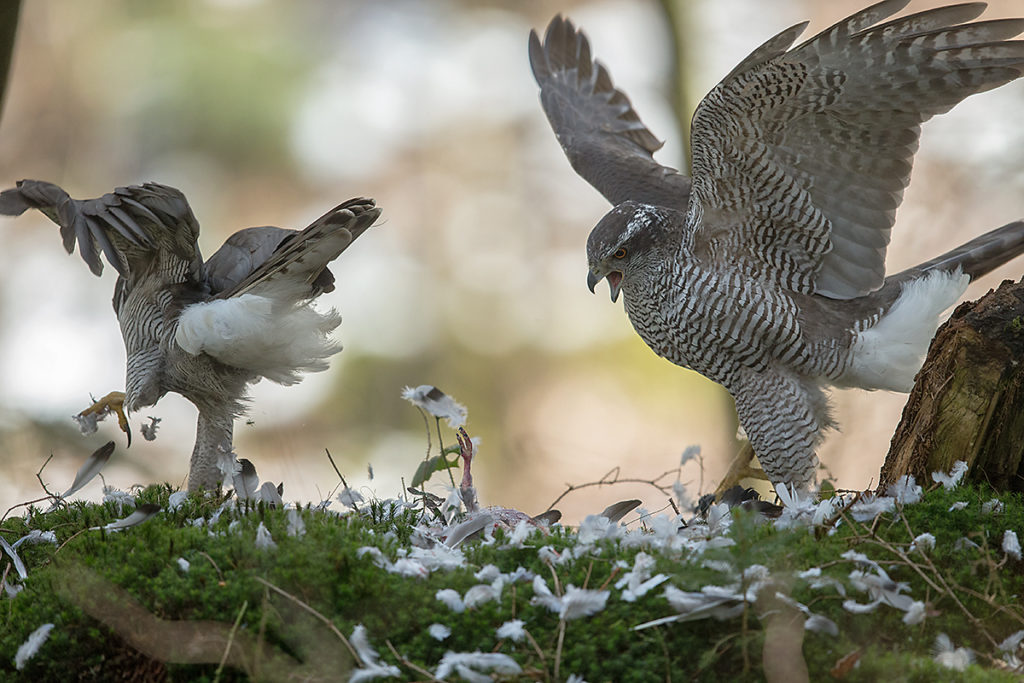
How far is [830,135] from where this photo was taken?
12.3 feet

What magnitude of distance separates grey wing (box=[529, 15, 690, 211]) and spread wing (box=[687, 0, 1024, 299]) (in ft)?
2.86

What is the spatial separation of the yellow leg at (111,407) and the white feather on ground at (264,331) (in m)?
0.48

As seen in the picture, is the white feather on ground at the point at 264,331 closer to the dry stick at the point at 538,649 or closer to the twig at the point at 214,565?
the twig at the point at 214,565

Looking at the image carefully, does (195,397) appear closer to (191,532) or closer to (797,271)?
(191,532)

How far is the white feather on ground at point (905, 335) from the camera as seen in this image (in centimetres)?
399

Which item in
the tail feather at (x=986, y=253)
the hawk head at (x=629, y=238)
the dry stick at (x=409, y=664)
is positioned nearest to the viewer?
the dry stick at (x=409, y=664)

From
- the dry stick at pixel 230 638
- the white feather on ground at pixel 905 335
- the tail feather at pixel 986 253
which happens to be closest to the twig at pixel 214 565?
the dry stick at pixel 230 638

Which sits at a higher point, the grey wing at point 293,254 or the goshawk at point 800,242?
the grey wing at point 293,254

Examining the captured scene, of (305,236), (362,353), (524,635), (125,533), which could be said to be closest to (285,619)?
(524,635)

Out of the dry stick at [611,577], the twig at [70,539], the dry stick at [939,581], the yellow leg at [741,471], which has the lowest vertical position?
the dry stick at [939,581]

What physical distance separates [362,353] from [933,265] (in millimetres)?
5640

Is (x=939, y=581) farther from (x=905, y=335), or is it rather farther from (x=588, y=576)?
(x=905, y=335)

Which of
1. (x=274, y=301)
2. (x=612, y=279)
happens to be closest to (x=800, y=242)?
(x=612, y=279)

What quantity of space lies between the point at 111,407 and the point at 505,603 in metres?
2.87
